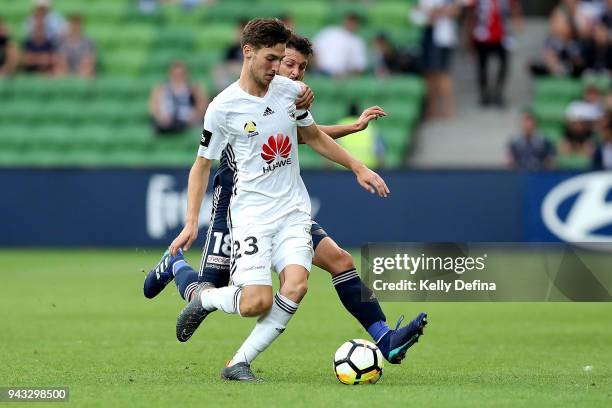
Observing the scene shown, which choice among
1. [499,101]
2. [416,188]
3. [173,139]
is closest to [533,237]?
[416,188]

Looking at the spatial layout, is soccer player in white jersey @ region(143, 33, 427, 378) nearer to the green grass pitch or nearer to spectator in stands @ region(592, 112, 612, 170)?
the green grass pitch

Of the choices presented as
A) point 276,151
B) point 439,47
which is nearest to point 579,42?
point 439,47

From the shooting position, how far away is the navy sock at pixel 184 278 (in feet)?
27.5

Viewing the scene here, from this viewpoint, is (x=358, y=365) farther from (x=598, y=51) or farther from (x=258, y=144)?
(x=598, y=51)

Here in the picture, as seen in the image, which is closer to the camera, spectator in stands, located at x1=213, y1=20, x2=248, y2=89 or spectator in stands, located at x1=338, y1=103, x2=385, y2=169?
spectator in stands, located at x1=338, y1=103, x2=385, y2=169

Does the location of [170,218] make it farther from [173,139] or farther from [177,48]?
[177,48]

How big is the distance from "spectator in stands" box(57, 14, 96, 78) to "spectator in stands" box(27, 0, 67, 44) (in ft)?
0.59

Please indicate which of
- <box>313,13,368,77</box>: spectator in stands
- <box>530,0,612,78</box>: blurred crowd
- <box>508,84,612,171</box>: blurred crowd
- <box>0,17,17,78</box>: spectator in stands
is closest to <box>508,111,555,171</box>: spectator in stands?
<box>508,84,612,171</box>: blurred crowd

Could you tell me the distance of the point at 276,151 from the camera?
7.77m

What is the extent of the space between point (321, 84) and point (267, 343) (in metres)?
13.4

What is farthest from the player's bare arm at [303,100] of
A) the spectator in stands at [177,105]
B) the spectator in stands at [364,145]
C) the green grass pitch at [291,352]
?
the spectator in stands at [177,105]

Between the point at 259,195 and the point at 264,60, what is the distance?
0.81 meters

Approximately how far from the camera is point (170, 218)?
18000 mm

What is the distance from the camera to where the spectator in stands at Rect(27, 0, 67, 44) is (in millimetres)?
21234
